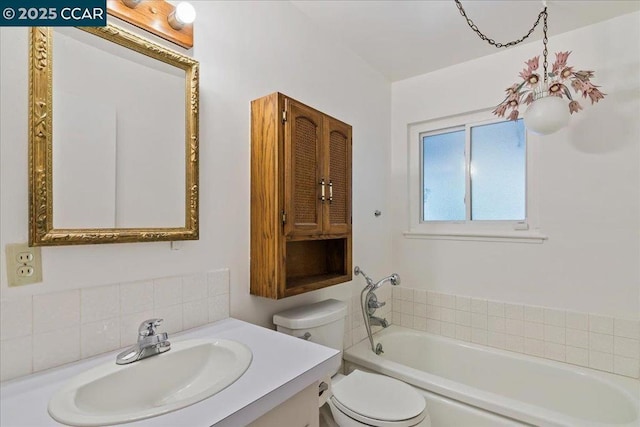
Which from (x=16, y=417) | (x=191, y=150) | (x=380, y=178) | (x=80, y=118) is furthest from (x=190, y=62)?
(x=380, y=178)

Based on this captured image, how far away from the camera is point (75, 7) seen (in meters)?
0.95

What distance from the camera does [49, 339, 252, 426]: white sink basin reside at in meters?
0.69

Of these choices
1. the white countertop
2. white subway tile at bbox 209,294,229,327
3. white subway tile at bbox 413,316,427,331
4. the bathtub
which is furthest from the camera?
white subway tile at bbox 413,316,427,331

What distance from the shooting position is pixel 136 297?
42.3 inches

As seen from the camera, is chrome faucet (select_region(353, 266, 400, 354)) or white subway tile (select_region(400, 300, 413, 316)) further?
white subway tile (select_region(400, 300, 413, 316))

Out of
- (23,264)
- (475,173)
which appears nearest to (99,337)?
(23,264)

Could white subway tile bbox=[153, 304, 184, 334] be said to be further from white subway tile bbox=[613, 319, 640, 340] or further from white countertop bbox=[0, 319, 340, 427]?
white subway tile bbox=[613, 319, 640, 340]

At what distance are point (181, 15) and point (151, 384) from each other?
4.08 feet

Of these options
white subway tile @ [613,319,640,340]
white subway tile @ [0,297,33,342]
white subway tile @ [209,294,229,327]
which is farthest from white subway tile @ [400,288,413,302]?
white subway tile @ [0,297,33,342]

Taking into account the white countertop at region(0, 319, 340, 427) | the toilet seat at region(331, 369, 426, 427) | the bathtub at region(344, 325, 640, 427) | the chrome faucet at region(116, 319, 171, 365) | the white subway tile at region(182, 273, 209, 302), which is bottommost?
the bathtub at region(344, 325, 640, 427)

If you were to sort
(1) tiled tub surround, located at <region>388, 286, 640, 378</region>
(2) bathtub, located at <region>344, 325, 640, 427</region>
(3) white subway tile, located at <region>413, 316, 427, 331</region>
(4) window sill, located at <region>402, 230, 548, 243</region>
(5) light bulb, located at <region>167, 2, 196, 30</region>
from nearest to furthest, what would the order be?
(5) light bulb, located at <region>167, 2, 196, 30</region> → (2) bathtub, located at <region>344, 325, 640, 427</region> → (1) tiled tub surround, located at <region>388, 286, 640, 378</region> → (4) window sill, located at <region>402, 230, 548, 243</region> → (3) white subway tile, located at <region>413, 316, 427, 331</region>

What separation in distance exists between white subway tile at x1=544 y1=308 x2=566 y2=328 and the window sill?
0.44 m

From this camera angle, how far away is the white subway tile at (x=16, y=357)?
0.81 metres

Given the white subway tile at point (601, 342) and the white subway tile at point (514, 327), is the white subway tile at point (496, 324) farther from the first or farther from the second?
the white subway tile at point (601, 342)
